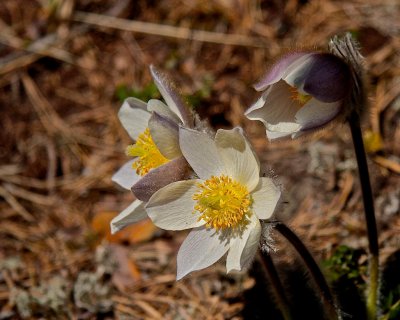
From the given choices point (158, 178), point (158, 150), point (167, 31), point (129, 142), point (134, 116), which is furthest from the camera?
point (167, 31)

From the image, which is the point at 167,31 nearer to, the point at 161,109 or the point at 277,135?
the point at 161,109

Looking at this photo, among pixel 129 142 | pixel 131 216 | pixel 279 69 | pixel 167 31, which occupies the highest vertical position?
pixel 167 31

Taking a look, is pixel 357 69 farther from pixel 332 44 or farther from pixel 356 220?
pixel 356 220

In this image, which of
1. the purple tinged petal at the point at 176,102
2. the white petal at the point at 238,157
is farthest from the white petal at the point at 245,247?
the purple tinged petal at the point at 176,102

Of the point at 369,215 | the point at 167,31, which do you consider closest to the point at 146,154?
the point at 369,215

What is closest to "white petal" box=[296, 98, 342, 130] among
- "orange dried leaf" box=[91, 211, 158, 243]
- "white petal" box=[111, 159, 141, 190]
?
"white petal" box=[111, 159, 141, 190]

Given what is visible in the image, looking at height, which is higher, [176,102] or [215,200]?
[176,102]

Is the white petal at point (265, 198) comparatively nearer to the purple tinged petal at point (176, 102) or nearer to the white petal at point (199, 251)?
the white petal at point (199, 251)
